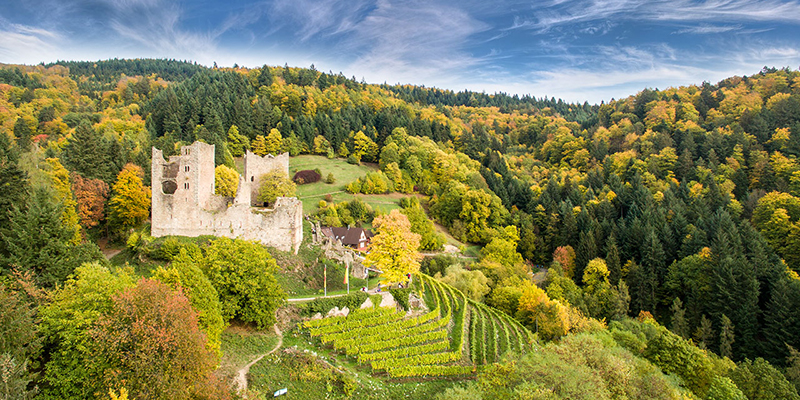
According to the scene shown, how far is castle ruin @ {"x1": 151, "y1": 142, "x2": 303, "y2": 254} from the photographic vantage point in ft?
97.6

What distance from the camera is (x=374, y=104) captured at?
95688 millimetres

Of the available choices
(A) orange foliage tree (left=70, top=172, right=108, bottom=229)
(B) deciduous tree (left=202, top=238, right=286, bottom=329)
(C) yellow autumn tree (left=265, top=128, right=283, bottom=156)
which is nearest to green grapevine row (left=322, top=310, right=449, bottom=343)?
(B) deciduous tree (left=202, top=238, right=286, bottom=329)

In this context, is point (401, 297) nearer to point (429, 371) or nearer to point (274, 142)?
point (429, 371)

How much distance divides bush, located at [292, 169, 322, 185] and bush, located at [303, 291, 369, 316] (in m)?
32.8

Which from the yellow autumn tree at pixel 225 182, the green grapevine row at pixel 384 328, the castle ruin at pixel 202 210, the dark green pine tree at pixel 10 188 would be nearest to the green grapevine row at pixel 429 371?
the green grapevine row at pixel 384 328

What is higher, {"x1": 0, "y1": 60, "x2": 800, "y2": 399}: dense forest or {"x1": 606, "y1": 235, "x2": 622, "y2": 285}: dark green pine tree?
{"x1": 0, "y1": 60, "x2": 800, "y2": 399}: dense forest

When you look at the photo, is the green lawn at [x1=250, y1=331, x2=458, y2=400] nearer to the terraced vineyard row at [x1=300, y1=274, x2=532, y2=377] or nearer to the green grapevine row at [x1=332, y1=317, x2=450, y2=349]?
the terraced vineyard row at [x1=300, y1=274, x2=532, y2=377]

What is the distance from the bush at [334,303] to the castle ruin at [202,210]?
6.24 m

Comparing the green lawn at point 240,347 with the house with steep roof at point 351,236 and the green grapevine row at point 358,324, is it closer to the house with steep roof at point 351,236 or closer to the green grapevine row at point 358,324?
the green grapevine row at point 358,324

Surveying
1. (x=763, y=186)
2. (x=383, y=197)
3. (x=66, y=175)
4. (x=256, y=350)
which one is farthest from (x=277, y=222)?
(x=763, y=186)

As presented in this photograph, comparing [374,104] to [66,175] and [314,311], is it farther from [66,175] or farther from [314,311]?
[314,311]

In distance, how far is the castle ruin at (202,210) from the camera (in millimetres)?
29734

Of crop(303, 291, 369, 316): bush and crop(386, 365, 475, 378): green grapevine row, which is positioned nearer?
crop(386, 365, 475, 378): green grapevine row

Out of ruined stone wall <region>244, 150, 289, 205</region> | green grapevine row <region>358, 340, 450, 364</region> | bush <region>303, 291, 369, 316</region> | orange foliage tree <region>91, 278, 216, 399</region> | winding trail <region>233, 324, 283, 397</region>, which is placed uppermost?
ruined stone wall <region>244, 150, 289, 205</region>
